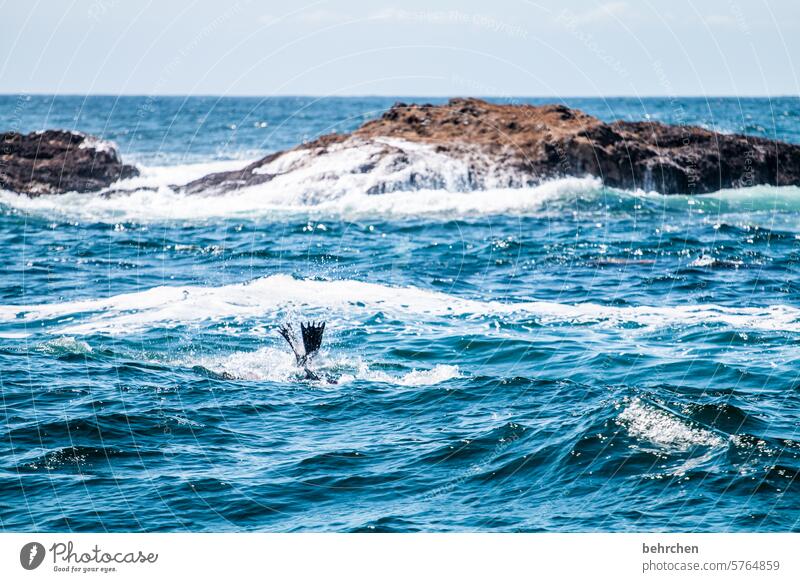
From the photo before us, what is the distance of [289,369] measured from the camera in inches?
802

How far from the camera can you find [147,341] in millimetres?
22359

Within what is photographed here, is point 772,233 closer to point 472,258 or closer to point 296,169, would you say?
point 472,258

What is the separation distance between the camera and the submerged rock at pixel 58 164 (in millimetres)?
47562

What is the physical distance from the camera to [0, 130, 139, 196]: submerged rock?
156 ft

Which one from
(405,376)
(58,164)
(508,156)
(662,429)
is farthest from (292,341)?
(58,164)

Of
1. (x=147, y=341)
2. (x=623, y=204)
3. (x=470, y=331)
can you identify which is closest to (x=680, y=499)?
(x=470, y=331)
